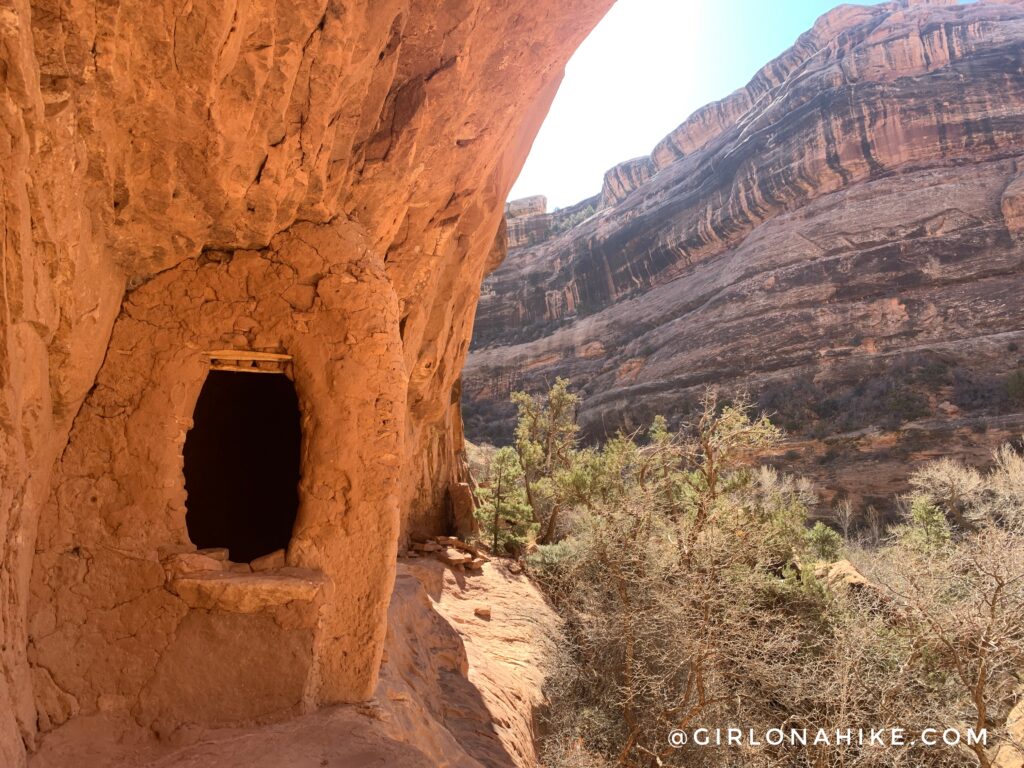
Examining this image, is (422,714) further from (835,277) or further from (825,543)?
(835,277)

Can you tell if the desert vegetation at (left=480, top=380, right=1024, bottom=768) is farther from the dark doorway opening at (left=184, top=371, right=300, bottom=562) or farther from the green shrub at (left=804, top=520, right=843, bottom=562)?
the green shrub at (left=804, top=520, right=843, bottom=562)

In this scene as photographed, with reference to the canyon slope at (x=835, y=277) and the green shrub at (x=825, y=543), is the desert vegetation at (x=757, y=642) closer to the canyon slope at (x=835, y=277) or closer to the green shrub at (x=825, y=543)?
the green shrub at (x=825, y=543)

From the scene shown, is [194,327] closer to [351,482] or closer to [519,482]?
[351,482]

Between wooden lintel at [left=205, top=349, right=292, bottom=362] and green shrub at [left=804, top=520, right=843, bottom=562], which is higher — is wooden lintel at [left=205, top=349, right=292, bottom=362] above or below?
above

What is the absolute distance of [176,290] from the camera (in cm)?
443

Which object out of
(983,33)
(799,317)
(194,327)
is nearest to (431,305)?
(194,327)

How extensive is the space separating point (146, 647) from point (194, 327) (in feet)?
6.83

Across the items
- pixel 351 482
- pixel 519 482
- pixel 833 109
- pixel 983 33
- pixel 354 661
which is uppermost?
pixel 983 33

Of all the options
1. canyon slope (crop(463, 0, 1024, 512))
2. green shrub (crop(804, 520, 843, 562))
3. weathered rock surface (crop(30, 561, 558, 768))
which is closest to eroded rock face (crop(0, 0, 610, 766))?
weathered rock surface (crop(30, 561, 558, 768))

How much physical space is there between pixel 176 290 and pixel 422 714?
387 cm

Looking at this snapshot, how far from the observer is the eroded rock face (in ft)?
10.3

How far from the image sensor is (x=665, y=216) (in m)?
46.2

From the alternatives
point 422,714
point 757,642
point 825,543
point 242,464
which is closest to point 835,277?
point 825,543

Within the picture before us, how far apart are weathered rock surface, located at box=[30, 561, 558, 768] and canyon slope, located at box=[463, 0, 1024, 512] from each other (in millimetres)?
21502
